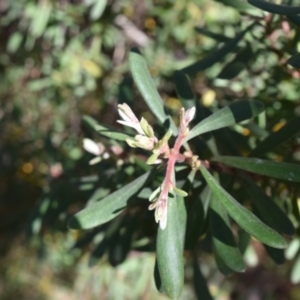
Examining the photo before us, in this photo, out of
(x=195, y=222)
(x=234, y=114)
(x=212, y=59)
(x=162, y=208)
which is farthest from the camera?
(x=212, y=59)

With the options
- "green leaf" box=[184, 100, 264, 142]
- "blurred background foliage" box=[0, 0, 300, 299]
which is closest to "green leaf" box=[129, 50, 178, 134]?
"green leaf" box=[184, 100, 264, 142]

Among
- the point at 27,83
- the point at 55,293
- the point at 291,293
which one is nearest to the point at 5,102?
the point at 27,83

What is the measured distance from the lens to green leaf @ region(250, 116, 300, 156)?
0.91 meters

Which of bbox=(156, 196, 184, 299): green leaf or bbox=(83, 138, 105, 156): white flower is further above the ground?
bbox=(156, 196, 184, 299): green leaf

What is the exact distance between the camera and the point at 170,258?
2.56ft

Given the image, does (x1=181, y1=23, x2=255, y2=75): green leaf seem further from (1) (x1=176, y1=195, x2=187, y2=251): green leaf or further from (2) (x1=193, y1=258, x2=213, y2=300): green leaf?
(2) (x1=193, y1=258, x2=213, y2=300): green leaf

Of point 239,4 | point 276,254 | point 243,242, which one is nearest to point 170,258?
point 276,254

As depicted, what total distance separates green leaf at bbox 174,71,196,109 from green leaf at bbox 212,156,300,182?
0.16 m

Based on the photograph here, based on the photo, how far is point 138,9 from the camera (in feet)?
6.77

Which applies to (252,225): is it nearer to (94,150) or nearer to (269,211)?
(269,211)

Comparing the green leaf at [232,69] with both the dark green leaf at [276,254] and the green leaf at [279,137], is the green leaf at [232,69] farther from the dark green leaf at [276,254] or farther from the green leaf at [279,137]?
the dark green leaf at [276,254]

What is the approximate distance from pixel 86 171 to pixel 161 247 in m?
0.88

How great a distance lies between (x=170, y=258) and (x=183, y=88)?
0.35 metres

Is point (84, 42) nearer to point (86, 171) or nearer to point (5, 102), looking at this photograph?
point (5, 102)
